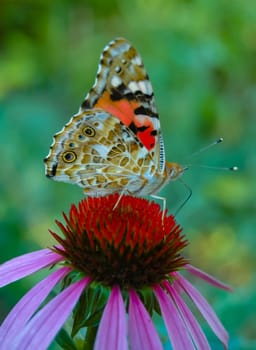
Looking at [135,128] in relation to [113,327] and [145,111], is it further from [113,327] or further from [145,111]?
[113,327]

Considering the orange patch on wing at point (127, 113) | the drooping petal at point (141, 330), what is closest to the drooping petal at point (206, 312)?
the drooping petal at point (141, 330)

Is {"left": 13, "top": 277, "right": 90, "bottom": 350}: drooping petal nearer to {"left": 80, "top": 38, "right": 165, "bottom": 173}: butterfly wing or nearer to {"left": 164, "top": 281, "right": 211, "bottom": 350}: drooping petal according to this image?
{"left": 164, "top": 281, "right": 211, "bottom": 350}: drooping petal

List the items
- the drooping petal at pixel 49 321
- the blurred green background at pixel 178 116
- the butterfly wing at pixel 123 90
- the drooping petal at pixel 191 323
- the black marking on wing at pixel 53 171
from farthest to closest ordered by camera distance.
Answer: the blurred green background at pixel 178 116
the butterfly wing at pixel 123 90
the black marking on wing at pixel 53 171
the drooping petal at pixel 191 323
the drooping petal at pixel 49 321

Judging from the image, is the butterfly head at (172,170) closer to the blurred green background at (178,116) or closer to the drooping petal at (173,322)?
the drooping petal at (173,322)

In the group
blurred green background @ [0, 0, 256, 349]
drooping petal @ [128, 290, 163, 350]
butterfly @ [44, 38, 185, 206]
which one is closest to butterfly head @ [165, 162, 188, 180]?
butterfly @ [44, 38, 185, 206]

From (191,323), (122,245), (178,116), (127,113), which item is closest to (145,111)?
(127,113)

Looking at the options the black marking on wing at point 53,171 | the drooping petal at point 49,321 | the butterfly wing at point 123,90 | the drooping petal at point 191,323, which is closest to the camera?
the drooping petal at point 49,321
